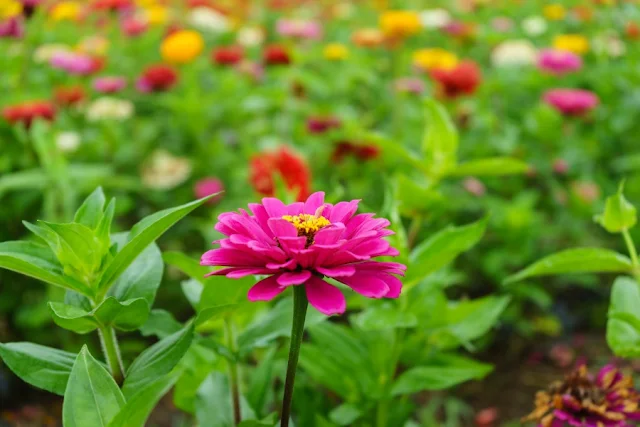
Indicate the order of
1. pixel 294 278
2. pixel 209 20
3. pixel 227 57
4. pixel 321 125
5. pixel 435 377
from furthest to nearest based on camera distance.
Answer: pixel 209 20 < pixel 227 57 < pixel 321 125 < pixel 435 377 < pixel 294 278

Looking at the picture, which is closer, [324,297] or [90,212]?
[324,297]

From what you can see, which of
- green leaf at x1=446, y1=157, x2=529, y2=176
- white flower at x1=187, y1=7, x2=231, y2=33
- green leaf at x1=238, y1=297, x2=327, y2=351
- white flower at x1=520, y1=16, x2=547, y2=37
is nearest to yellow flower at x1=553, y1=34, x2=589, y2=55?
white flower at x1=520, y1=16, x2=547, y2=37

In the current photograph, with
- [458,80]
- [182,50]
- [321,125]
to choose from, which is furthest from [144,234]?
[182,50]

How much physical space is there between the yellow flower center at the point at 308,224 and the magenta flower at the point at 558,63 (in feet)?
6.63

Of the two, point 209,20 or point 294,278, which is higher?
point 294,278

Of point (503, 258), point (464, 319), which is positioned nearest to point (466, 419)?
point (503, 258)

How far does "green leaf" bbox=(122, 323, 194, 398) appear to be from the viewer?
1.84ft

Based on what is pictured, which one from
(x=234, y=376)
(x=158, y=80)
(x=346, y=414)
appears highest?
(x=234, y=376)

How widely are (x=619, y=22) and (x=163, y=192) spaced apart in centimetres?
204

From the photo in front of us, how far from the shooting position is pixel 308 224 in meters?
0.55

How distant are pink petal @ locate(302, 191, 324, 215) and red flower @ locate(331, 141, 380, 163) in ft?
3.79

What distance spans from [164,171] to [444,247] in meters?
1.35

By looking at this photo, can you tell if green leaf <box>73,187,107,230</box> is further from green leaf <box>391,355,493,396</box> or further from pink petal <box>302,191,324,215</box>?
green leaf <box>391,355,493,396</box>

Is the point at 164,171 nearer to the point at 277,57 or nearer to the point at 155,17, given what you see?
the point at 277,57
